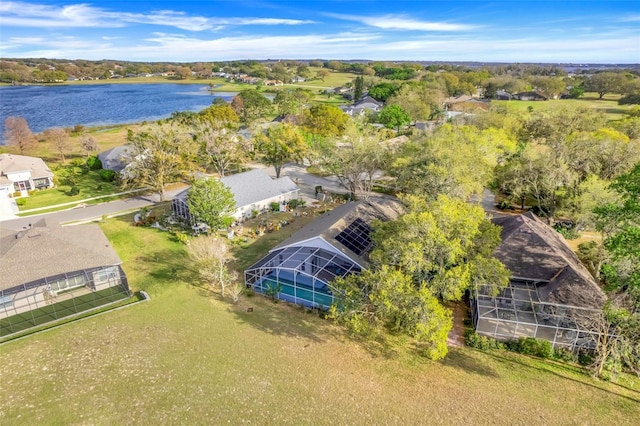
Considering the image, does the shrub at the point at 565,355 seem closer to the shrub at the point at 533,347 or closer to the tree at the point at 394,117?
the shrub at the point at 533,347

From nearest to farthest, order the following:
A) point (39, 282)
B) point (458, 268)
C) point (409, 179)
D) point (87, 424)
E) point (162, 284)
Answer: point (87, 424)
point (458, 268)
point (39, 282)
point (162, 284)
point (409, 179)

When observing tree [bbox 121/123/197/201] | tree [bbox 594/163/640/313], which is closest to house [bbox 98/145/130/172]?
tree [bbox 121/123/197/201]

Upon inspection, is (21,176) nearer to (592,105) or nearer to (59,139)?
(59,139)

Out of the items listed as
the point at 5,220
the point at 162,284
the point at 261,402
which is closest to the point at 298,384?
the point at 261,402

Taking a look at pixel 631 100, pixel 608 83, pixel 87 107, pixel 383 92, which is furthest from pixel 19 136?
pixel 608 83

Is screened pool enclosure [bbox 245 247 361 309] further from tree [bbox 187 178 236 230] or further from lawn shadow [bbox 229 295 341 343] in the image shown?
tree [bbox 187 178 236 230]

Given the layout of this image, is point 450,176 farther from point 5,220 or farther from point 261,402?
point 5,220

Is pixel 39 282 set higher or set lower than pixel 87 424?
higher

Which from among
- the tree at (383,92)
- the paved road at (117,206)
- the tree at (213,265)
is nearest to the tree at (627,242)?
the tree at (213,265)
